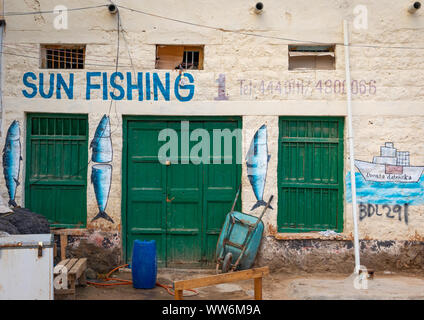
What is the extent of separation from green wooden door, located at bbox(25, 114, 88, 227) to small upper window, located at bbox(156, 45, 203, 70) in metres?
1.53

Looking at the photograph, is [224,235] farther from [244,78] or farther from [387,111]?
[387,111]

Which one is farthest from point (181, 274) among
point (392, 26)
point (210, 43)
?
point (392, 26)

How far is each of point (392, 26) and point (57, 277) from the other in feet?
20.0

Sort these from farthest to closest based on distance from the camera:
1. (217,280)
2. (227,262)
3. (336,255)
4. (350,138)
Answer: (336,255) < (350,138) < (227,262) < (217,280)

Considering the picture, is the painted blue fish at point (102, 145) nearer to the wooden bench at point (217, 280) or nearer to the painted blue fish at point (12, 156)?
the painted blue fish at point (12, 156)

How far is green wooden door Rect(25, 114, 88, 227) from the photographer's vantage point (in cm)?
736

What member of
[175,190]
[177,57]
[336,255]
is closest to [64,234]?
[175,190]

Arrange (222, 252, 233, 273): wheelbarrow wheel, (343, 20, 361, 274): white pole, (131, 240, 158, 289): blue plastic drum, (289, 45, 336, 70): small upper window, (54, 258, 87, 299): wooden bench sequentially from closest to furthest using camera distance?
(54, 258, 87, 299): wooden bench → (131, 240, 158, 289): blue plastic drum → (222, 252, 233, 273): wheelbarrow wheel → (343, 20, 361, 274): white pole → (289, 45, 336, 70): small upper window

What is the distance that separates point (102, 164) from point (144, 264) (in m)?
1.79

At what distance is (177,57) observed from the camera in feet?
24.7

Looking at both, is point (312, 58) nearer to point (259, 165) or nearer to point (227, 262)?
point (259, 165)

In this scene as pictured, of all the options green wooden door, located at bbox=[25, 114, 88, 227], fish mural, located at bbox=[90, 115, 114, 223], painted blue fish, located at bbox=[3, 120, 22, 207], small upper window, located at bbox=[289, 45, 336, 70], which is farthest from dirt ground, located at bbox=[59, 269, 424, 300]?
small upper window, located at bbox=[289, 45, 336, 70]

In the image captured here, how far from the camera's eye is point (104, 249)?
7.25 metres

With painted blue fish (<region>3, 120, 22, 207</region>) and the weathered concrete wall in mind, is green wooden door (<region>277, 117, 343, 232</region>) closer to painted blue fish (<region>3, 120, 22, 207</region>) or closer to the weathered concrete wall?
the weathered concrete wall
